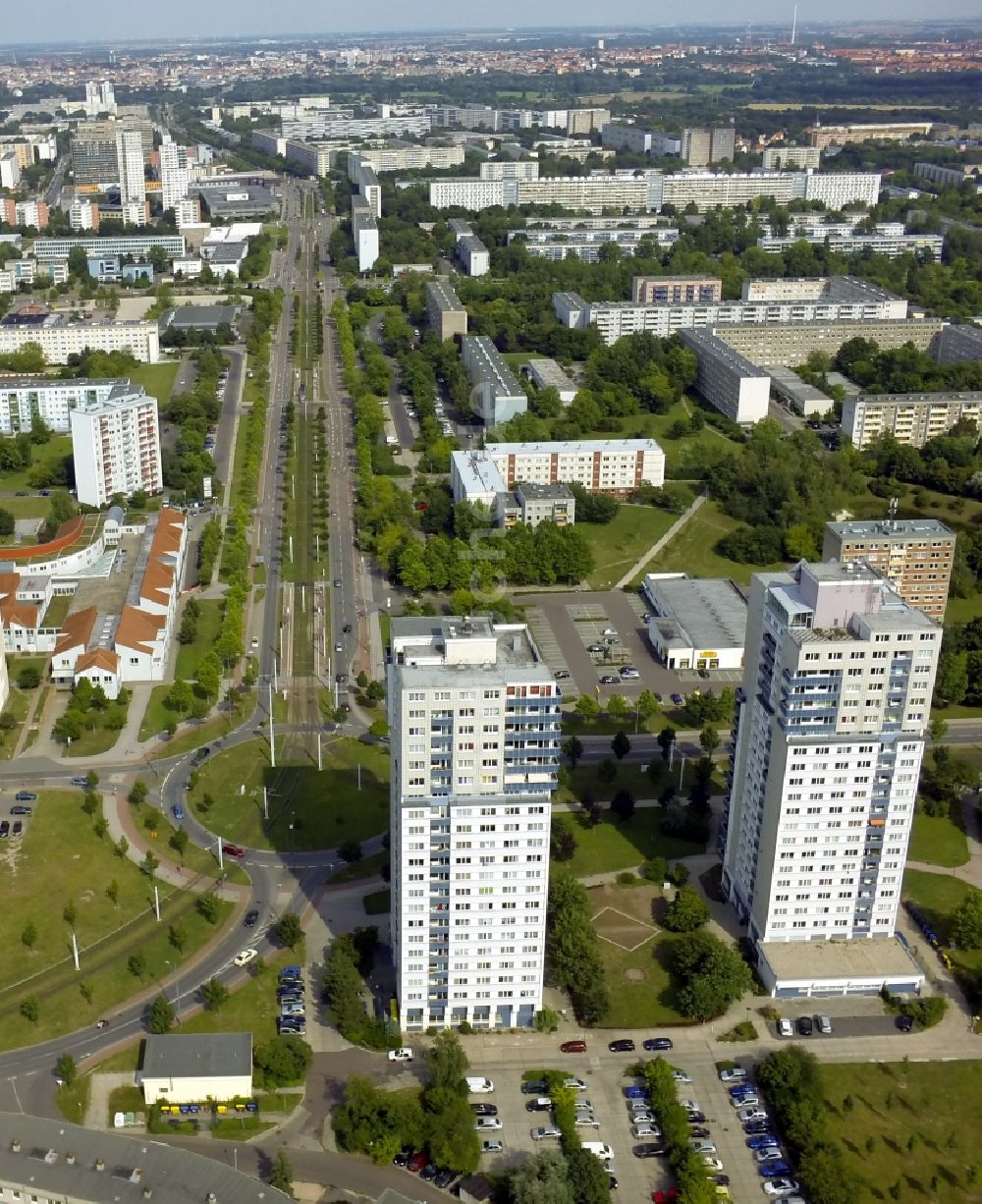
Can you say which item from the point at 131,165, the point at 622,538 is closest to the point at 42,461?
the point at 622,538

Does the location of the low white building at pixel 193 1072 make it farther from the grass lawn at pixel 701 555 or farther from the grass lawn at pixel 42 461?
the grass lawn at pixel 42 461

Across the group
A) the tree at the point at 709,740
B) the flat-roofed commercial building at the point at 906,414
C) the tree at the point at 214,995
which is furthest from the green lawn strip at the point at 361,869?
the flat-roofed commercial building at the point at 906,414

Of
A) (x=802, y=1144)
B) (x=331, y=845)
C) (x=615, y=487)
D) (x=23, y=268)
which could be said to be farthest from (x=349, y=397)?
(x=802, y=1144)

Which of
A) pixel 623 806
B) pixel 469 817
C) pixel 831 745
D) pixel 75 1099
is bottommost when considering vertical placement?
pixel 75 1099

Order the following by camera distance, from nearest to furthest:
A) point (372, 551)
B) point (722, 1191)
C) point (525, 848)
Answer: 1. point (722, 1191)
2. point (525, 848)
3. point (372, 551)

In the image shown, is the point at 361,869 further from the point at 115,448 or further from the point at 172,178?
the point at 172,178

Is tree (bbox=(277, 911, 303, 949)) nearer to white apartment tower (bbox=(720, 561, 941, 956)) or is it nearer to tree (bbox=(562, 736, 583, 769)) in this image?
white apartment tower (bbox=(720, 561, 941, 956))

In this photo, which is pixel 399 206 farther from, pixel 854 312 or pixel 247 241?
pixel 854 312
